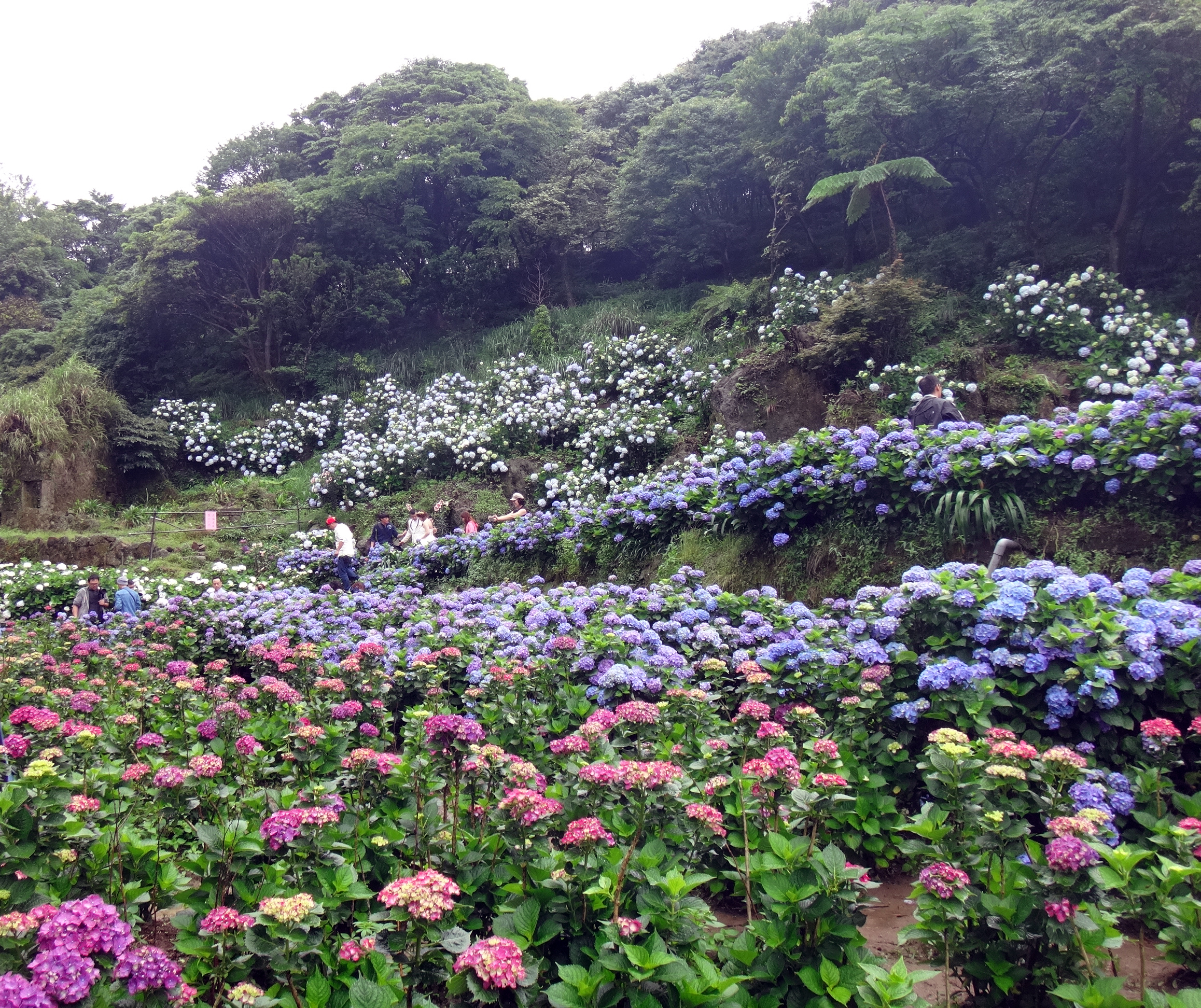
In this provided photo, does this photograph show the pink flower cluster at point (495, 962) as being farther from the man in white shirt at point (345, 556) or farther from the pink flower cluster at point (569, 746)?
the man in white shirt at point (345, 556)

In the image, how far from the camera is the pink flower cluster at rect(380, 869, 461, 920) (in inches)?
57.9

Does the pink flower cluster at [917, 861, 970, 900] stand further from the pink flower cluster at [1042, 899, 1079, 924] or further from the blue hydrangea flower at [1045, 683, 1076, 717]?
the blue hydrangea flower at [1045, 683, 1076, 717]

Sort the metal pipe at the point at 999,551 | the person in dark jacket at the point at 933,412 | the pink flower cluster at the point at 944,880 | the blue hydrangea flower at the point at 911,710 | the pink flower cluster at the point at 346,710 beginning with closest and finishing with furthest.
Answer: the pink flower cluster at the point at 944,880 → the pink flower cluster at the point at 346,710 → the blue hydrangea flower at the point at 911,710 → the metal pipe at the point at 999,551 → the person in dark jacket at the point at 933,412

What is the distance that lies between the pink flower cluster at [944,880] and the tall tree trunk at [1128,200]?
1310cm

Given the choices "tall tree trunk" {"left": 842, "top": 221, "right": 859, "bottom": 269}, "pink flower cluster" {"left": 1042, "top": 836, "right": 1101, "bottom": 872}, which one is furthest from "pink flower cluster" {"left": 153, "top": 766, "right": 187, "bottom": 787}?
"tall tree trunk" {"left": 842, "top": 221, "right": 859, "bottom": 269}

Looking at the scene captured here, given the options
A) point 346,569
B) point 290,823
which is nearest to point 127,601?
point 346,569

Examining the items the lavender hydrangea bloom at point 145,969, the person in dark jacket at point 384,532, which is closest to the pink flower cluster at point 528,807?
the lavender hydrangea bloom at point 145,969

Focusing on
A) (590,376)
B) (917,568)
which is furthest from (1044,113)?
(917,568)

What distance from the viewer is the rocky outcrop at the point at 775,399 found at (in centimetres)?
1062

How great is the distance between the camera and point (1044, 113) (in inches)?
516

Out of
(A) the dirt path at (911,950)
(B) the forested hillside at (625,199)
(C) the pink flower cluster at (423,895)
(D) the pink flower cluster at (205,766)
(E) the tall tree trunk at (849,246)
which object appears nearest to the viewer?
(C) the pink flower cluster at (423,895)

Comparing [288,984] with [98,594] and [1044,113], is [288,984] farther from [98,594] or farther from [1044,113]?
[1044,113]

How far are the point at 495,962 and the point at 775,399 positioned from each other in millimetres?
10031

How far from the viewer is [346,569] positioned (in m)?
9.72
